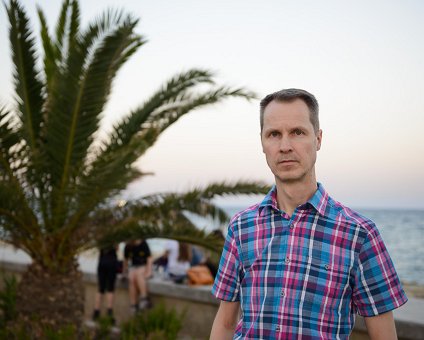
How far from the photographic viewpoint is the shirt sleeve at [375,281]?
172cm

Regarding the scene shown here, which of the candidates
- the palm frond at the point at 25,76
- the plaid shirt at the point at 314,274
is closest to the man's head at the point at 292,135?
the plaid shirt at the point at 314,274

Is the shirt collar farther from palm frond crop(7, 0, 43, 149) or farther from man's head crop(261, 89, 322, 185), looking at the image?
palm frond crop(7, 0, 43, 149)

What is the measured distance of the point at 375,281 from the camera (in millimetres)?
1722

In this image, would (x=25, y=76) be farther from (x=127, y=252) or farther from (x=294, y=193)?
(x=294, y=193)

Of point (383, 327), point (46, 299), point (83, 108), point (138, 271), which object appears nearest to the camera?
point (383, 327)

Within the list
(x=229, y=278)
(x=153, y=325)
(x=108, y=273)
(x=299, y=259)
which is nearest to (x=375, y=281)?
(x=299, y=259)

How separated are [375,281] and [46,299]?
18.9 feet

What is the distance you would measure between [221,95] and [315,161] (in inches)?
190

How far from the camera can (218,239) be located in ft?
A: 21.9

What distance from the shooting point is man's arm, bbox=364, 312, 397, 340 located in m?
1.71

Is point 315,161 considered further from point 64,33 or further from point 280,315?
point 64,33

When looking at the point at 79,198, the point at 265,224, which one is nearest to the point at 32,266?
the point at 79,198

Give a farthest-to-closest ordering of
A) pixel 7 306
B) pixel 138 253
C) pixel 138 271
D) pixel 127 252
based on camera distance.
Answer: pixel 127 252 < pixel 138 253 < pixel 138 271 < pixel 7 306

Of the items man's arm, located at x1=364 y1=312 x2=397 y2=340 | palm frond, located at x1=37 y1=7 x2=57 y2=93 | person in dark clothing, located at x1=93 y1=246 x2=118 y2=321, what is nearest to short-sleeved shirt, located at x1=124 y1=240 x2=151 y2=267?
person in dark clothing, located at x1=93 y1=246 x2=118 y2=321
